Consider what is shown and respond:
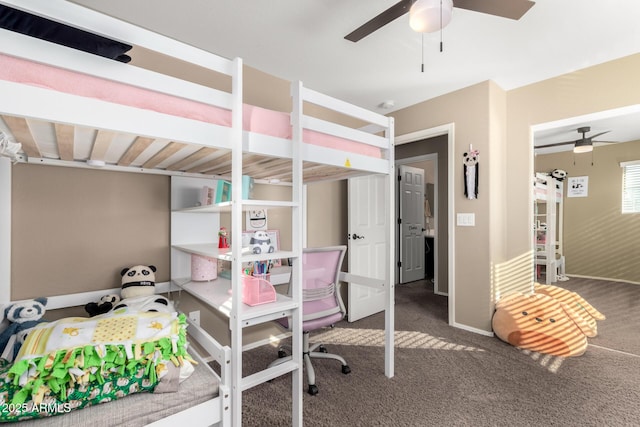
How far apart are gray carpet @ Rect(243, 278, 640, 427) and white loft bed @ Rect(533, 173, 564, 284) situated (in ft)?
4.23

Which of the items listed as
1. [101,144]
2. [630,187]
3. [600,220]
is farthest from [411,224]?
[101,144]

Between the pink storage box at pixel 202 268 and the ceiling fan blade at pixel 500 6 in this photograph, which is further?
the pink storage box at pixel 202 268

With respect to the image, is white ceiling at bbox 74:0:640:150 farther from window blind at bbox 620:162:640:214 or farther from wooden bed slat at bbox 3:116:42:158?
window blind at bbox 620:162:640:214

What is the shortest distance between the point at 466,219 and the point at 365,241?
3.55 ft

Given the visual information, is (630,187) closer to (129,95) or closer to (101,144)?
(129,95)

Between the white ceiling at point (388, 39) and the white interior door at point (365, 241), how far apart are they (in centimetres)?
111

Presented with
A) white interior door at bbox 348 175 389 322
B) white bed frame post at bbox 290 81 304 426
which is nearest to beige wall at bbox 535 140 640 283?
white interior door at bbox 348 175 389 322

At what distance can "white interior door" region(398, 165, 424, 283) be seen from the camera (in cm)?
497

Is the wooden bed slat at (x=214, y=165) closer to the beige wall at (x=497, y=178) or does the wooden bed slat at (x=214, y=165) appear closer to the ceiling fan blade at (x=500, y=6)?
the ceiling fan blade at (x=500, y=6)

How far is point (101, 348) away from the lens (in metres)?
1.05

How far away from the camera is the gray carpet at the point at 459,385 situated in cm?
166

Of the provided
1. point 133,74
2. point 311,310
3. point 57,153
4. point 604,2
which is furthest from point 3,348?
point 604,2

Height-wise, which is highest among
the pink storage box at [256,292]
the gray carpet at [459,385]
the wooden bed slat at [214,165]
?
the wooden bed slat at [214,165]

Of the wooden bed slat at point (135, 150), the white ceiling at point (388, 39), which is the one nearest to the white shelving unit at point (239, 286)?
the wooden bed slat at point (135, 150)
